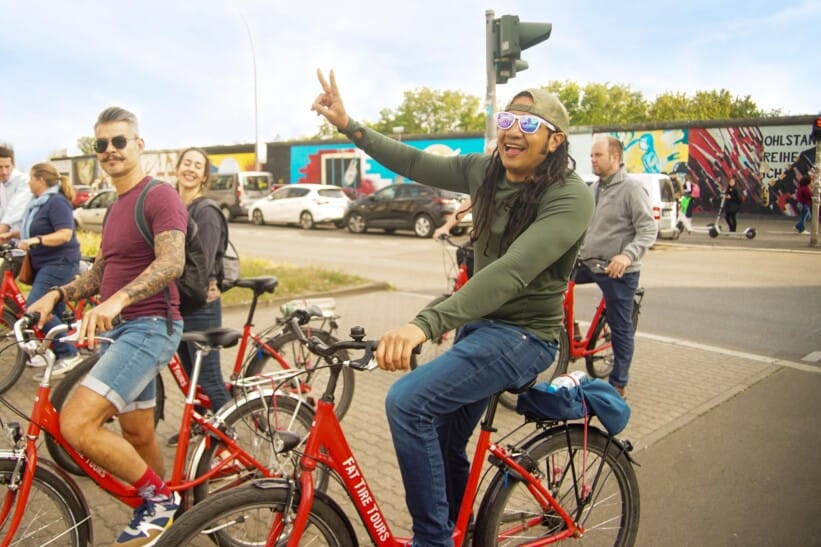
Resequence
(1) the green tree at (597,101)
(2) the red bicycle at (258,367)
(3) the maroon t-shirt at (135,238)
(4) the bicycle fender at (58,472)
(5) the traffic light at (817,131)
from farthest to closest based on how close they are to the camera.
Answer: (1) the green tree at (597,101)
(5) the traffic light at (817,131)
(2) the red bicycle at (258,367)
(3) the maroon t-shirt at (135,238)
(4) the bicycle fender at (58,472)

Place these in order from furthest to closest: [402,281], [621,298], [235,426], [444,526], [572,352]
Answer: [402,281], [572,352], [621,298], [235,426], [444,526]

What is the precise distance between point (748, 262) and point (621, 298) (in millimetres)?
10611

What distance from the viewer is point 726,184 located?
26.4 m

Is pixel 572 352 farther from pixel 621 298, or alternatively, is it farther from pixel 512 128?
pixel 512 128

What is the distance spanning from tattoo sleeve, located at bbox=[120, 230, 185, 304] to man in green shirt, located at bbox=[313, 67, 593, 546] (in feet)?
3.58

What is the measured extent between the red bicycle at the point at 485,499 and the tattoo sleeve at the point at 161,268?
2.78 feet

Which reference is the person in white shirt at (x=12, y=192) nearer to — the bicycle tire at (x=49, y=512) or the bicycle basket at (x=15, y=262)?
the bicycle basket at (x=15, y=262)

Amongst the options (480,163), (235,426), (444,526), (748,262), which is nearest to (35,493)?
(235,426)

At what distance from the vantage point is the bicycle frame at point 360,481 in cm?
221

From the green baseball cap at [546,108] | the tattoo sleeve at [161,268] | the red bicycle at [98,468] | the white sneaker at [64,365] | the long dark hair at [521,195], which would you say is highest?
the green baseball cap at [546,108]

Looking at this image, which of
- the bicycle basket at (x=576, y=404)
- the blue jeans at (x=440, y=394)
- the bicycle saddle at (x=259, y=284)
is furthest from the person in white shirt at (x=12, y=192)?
the bicycle basket at (x=576, y=404)

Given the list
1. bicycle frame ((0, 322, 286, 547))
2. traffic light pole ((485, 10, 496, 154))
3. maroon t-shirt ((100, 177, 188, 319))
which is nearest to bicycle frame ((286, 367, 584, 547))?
bicycle frame ((0, 322, 286, 547))

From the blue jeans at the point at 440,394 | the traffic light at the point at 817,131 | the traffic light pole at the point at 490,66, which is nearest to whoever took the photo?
the blue jeans at the point at 440,394

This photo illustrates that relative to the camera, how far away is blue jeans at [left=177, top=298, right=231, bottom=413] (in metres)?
3.84
